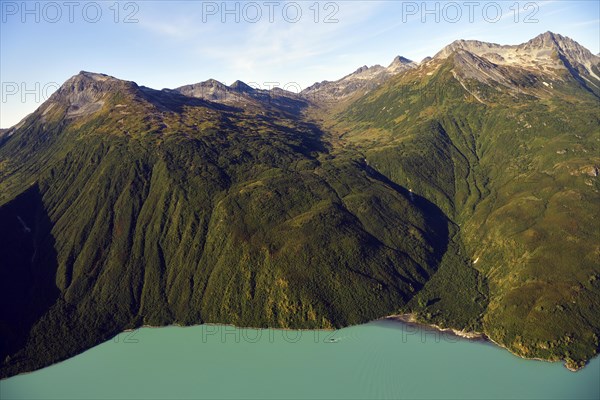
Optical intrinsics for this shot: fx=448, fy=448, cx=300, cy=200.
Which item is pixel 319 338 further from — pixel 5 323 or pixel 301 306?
pixel 5 323

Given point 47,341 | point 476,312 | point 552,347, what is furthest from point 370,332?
point 47,341

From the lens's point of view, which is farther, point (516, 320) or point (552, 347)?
point (516, 320)

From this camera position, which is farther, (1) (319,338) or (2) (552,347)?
(1) (319,338)

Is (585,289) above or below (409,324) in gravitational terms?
above

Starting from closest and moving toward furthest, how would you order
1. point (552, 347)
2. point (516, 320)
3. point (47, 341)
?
point (552, 347)
point (516, 320)
point (47, 341)

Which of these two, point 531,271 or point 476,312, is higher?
point 531,271

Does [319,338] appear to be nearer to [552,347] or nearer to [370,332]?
[370,332]

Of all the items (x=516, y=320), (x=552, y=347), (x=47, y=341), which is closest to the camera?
(x=552, y=347)

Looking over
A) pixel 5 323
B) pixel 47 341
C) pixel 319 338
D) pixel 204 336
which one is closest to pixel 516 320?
pixel 319 338
